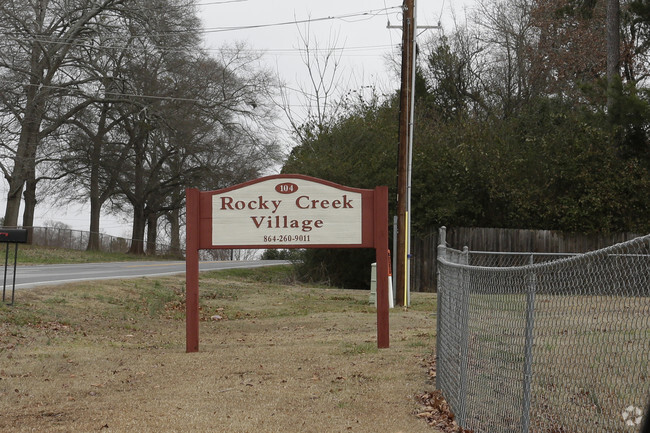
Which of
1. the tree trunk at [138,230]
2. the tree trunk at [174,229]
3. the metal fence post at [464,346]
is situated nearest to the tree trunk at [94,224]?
the tree trunk at [138,230]

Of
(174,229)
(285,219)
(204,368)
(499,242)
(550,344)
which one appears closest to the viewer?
(550,344)

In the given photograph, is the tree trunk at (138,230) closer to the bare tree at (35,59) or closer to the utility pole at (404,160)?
the bare tree at (35,59)

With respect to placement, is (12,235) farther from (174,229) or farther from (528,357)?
(174,229)

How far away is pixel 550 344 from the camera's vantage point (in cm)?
518

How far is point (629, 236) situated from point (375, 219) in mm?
17301

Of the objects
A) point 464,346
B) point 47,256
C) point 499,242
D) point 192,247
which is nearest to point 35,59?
point 47,256

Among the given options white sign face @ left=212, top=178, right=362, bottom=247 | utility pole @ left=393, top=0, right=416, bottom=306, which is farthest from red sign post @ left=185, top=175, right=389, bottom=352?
utility pole @ left=393, top=0, right=416, bottom=306

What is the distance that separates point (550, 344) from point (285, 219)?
23.6 ft

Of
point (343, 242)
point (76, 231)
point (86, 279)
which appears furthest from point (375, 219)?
point (76, 231)

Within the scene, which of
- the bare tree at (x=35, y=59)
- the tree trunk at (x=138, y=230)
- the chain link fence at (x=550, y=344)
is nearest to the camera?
the chain link fence at (x=550, y=344)

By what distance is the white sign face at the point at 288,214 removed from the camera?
39.3 ft

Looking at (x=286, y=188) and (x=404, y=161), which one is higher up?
(x=404, y=161)

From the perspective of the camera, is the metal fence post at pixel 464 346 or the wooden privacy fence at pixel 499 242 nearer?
the metal fence post at pixel 464 346

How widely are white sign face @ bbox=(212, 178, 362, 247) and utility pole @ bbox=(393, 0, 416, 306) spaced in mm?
6647
